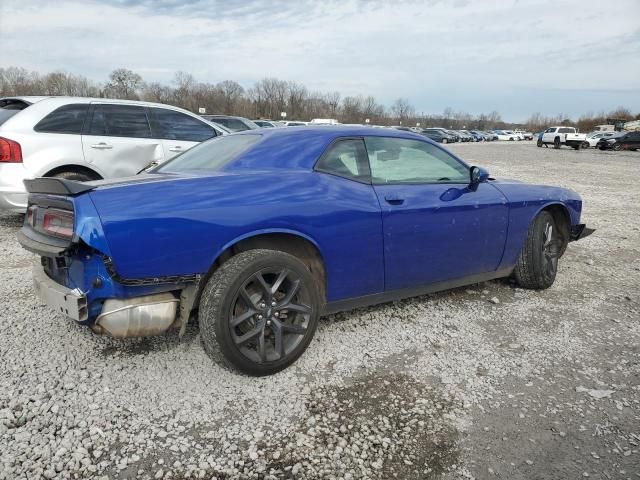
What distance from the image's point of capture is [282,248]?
2.92m

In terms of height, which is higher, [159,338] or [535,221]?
[535,221]

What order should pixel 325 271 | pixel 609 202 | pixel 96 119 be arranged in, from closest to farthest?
pixel 325 271
pixel 96 119
pixel 609 202

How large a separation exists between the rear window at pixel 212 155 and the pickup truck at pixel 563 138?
39.9 metres

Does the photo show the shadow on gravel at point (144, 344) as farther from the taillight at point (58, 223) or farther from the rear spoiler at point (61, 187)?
the rear spoiler at point (61, 187)

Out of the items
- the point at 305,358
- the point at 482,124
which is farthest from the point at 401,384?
the point at 482,124

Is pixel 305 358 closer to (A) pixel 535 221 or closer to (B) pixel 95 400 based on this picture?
(B) pixel 95 400

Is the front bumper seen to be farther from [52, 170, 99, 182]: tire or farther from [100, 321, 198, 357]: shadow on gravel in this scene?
[52, 170, 99, 182]: tire

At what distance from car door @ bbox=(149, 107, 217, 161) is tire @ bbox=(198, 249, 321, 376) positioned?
4.27 meters

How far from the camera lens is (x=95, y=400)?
97.1 inches

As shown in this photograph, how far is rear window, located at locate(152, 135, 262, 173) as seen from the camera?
3.19 metres

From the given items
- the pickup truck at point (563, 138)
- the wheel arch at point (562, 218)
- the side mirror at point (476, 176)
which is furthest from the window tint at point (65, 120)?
the pickup truck at point (563, 138)

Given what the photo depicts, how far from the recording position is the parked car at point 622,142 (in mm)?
34750

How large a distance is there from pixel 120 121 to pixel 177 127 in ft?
2.58

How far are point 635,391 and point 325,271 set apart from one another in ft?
6.28
